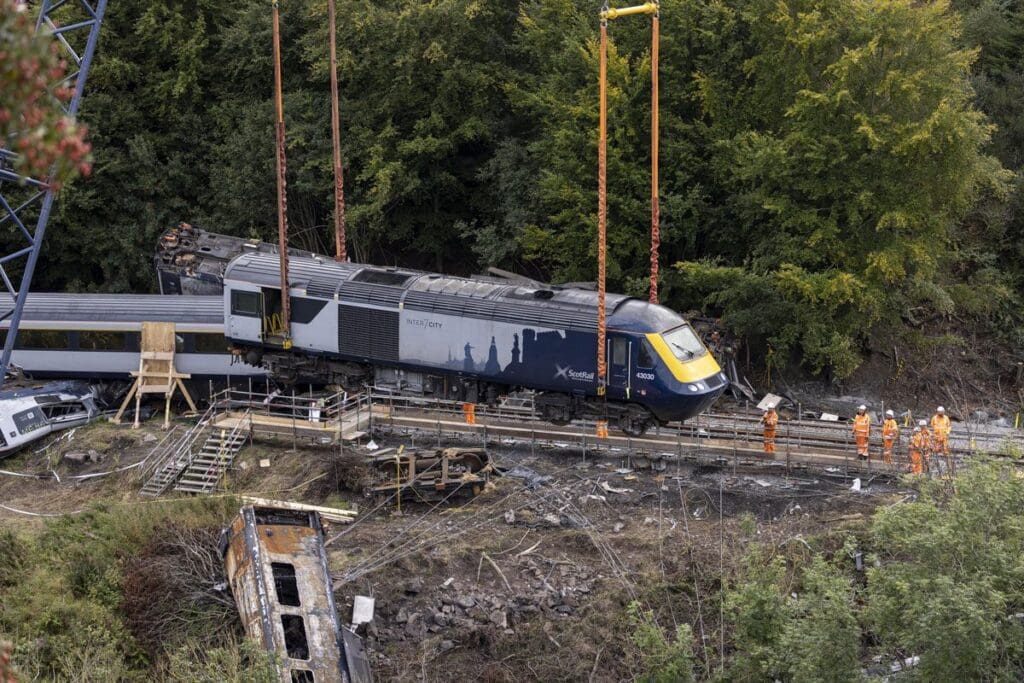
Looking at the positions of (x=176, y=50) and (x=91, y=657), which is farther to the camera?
(x=176, y=50)

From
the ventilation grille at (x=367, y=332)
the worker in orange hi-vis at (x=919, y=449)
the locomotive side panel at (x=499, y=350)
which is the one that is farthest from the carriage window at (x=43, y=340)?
the worker in orange hi-vis at (x=919, y=449)

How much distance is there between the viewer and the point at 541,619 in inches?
736

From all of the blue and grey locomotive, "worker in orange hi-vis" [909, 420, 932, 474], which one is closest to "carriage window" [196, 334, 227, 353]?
the blue and grey locomotive

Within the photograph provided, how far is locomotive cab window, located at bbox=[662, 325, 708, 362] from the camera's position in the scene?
21234 millimetres

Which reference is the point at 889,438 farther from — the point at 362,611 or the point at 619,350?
the point at 362,611

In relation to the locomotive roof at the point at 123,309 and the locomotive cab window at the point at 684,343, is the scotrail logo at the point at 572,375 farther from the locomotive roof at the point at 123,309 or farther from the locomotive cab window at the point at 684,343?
the locomotive roof at the point at 123,309

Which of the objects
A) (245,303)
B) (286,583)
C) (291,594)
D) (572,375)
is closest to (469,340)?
(572,375)

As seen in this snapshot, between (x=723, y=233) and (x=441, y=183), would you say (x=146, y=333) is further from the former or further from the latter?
(x=723, y=233)

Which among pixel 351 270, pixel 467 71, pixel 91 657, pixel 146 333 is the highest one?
pixel 467 71

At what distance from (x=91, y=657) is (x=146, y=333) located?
11.6m

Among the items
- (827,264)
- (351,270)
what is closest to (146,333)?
(351,270)

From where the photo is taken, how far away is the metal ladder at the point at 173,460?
23.1 meters

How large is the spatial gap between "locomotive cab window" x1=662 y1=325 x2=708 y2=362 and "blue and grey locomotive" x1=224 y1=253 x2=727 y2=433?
26mm

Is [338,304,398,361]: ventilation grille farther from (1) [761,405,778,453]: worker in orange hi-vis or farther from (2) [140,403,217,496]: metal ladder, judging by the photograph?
(1) [761,405,778,453]: worker in orange hi-vis
